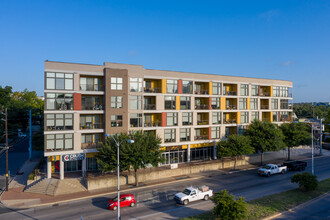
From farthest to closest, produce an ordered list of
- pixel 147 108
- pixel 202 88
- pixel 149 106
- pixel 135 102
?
pixel 202 88
pixel 149 106
pixel 147 108
pixel 135 102

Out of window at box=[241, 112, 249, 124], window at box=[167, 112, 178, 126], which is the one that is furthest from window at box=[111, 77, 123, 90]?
window at box=[241, 112, 249, 124]

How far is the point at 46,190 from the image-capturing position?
29.0 m

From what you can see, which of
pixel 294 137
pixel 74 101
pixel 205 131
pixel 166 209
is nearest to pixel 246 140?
pixel 205 131

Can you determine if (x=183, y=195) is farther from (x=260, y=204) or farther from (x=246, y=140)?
(x=246, y=140)

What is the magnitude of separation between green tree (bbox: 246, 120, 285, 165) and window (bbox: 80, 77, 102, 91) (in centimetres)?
2787

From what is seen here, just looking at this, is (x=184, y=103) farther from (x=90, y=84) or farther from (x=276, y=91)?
(x=276, y=91)

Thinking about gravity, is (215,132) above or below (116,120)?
below

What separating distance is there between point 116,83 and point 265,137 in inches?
1079

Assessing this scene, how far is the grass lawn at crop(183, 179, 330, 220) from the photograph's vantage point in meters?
20.7

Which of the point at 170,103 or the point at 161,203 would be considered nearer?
the point at 161,203

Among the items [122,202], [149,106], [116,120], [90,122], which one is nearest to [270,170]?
[149,106]

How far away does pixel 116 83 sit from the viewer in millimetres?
35219

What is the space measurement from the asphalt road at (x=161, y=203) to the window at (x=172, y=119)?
35.8 feet

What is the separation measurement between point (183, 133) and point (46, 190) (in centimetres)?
2312
